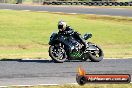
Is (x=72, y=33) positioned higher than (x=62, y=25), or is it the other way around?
(x=62, y=25)

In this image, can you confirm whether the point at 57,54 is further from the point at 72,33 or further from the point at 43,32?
the point at 43,32

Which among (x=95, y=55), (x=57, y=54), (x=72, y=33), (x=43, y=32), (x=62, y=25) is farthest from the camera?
(x=43, y=32)

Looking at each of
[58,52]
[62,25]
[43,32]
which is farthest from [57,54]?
[43,32]

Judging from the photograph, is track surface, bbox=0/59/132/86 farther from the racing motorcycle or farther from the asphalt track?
the racing motorcycle

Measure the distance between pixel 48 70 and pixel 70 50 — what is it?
7.88ft

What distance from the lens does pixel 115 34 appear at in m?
33.8

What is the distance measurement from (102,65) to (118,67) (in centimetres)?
66

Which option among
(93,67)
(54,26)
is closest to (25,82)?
(93,67)

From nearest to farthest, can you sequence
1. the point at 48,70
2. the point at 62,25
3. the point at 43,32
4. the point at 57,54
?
1. the point at 48,70
2. the point at 57,54
3. the point at 62,25
4. the point at 43,32

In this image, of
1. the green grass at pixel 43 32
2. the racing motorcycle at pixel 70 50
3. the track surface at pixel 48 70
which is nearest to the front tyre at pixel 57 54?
the racing motorcycle at pixel 70 50

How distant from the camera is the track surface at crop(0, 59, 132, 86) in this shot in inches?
459

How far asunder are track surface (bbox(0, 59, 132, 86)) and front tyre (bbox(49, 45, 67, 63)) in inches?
8.5

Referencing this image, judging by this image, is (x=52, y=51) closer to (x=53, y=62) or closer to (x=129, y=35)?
(x=53, y=62)

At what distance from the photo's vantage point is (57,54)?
15.2 metres
